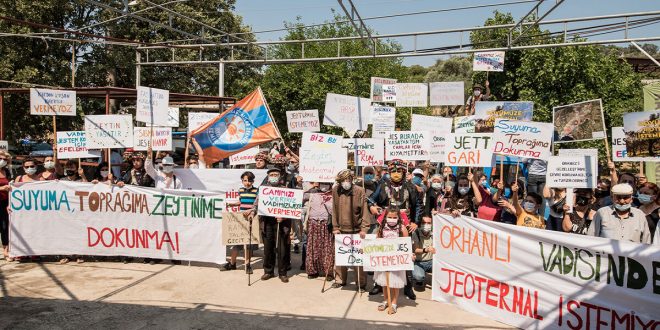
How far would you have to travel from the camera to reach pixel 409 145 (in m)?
9.11

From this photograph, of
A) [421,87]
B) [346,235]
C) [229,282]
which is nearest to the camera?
[346,235]

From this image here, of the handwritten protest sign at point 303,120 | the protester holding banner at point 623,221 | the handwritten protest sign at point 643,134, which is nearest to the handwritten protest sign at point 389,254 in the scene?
the protester holding banner at point 623,221

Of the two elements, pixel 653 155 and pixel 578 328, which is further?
pixel 653 155

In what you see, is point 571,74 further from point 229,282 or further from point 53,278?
point 53,278

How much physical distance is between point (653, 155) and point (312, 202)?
5.63m

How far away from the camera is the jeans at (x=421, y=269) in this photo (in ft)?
24.0

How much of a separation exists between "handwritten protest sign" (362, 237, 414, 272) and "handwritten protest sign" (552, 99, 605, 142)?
4557 mm

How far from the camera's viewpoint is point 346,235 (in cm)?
715

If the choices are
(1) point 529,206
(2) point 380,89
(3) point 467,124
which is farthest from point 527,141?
(2) point 380,89

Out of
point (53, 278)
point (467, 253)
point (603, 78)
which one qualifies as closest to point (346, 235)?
point (467, 253)

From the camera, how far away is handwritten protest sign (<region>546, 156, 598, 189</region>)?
706 cm

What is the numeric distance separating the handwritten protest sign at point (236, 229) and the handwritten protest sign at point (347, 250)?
5.46 ft

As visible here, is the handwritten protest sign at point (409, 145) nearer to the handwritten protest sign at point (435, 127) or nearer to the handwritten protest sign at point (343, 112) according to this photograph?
the handwritten protest sign at point (343, 112)

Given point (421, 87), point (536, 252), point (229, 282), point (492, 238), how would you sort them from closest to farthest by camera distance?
point (536, 252), point (492, 238), point (229, 282), point (421, 87)
